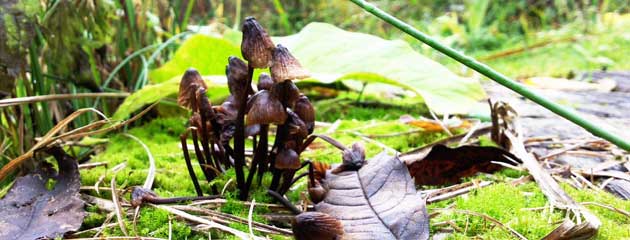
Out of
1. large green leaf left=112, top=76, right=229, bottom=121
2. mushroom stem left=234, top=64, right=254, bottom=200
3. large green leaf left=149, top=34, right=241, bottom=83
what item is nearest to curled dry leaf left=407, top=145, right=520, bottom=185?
mushroom stem left=234, top=64, right=254, bottom=200

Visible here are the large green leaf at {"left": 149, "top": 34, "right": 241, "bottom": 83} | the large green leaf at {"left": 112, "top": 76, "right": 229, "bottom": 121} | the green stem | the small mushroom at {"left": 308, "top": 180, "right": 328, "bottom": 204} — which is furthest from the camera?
the large green leaf at {"left": 149, "top": 34, "right": 241, "bottom": 83}

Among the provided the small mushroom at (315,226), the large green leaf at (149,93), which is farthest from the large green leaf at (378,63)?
the small mushroom at (315,226)

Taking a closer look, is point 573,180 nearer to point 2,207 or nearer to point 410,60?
point 410,60

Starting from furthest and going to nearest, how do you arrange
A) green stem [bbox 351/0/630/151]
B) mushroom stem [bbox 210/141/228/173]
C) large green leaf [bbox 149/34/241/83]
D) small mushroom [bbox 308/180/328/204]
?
large green leaf [bbox 149/34/241/83] < mushroom stem [bbox 210/141/228/173] < small mushroom [bbox 308/180/328/204] < green stem [bbox 351/0/630/151]

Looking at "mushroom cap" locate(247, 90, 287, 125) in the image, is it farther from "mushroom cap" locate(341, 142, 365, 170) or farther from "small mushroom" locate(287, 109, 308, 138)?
"mushroom cap" locate(341, 142, 365, 170)

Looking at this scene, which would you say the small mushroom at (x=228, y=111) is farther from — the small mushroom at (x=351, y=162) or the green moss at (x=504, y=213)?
the green moss at (x=504, y=213)

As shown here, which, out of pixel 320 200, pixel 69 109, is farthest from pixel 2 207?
pixel 69 109

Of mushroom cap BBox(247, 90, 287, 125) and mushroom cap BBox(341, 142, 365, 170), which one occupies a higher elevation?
mushroom cap BBox(247, 90, 287, 125)
